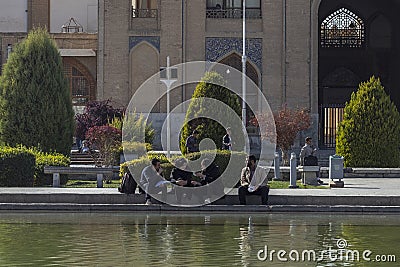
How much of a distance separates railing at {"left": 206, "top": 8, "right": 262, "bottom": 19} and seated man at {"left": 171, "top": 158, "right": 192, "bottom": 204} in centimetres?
2012

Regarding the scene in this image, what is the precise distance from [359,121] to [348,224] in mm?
11545

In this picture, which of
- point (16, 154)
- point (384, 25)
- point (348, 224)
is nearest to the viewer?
point (348, 224)

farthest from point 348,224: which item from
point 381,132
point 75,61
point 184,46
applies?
point 75,61

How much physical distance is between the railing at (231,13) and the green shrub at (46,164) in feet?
52.0

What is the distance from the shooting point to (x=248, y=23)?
37.3 meters

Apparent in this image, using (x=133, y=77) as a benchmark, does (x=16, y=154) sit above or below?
below

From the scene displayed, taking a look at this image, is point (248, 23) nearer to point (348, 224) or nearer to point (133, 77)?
point (133, 77)

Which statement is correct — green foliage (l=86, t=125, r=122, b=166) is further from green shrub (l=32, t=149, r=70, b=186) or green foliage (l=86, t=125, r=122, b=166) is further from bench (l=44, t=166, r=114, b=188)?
bench (l=44, t=166, r=114, b=188)

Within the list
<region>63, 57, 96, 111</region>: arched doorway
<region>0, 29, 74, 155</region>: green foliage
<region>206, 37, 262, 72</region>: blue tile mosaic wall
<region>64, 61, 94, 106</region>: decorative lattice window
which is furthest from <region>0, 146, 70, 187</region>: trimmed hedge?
<region>64, 61, 94, 106</region>: decorative lattice window

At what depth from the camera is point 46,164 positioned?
21859mm

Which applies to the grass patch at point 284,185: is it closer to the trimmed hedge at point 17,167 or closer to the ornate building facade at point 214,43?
the trimmed hedge at point 17,167

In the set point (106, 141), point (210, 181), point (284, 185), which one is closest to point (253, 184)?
point (210, 181)

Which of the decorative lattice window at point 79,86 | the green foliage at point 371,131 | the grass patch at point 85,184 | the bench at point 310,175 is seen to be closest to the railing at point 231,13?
the decorative lattice window at point 79,86

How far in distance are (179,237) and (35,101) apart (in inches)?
472
